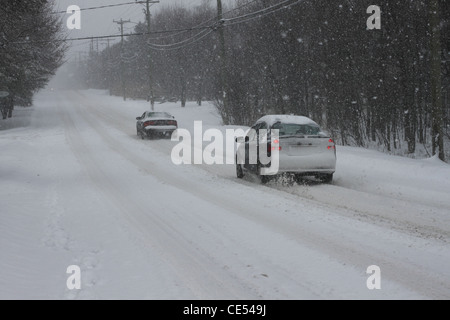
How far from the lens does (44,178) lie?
567 inches

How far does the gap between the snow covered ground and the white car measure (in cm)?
44

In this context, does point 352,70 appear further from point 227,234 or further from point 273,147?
point 227,234

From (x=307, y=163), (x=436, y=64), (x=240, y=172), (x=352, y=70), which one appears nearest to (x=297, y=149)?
(x=307, y=163)

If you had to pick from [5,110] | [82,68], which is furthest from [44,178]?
[82,68]

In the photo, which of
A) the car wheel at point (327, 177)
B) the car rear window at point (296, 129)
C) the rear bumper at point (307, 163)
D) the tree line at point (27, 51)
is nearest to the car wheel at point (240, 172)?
the car rear window at point (296, 129)

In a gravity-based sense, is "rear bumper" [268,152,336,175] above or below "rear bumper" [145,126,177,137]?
below

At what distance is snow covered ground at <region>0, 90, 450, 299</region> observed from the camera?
4.98 meters

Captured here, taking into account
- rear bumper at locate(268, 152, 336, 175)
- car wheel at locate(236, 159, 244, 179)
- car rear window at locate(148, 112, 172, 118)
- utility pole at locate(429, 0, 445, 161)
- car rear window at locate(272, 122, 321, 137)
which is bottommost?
car wheel at locate(236, 159, 244, 179)

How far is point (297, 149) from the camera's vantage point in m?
11.4

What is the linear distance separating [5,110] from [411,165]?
38322 mm

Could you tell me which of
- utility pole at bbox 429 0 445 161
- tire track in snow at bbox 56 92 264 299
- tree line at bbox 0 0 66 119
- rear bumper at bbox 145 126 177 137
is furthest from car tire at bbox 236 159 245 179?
rear bumper at bbox 145 126 177 137

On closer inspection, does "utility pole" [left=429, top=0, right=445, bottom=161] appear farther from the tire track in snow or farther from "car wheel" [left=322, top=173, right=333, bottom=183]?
the tire track in snow

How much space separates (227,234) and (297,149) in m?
4.79
